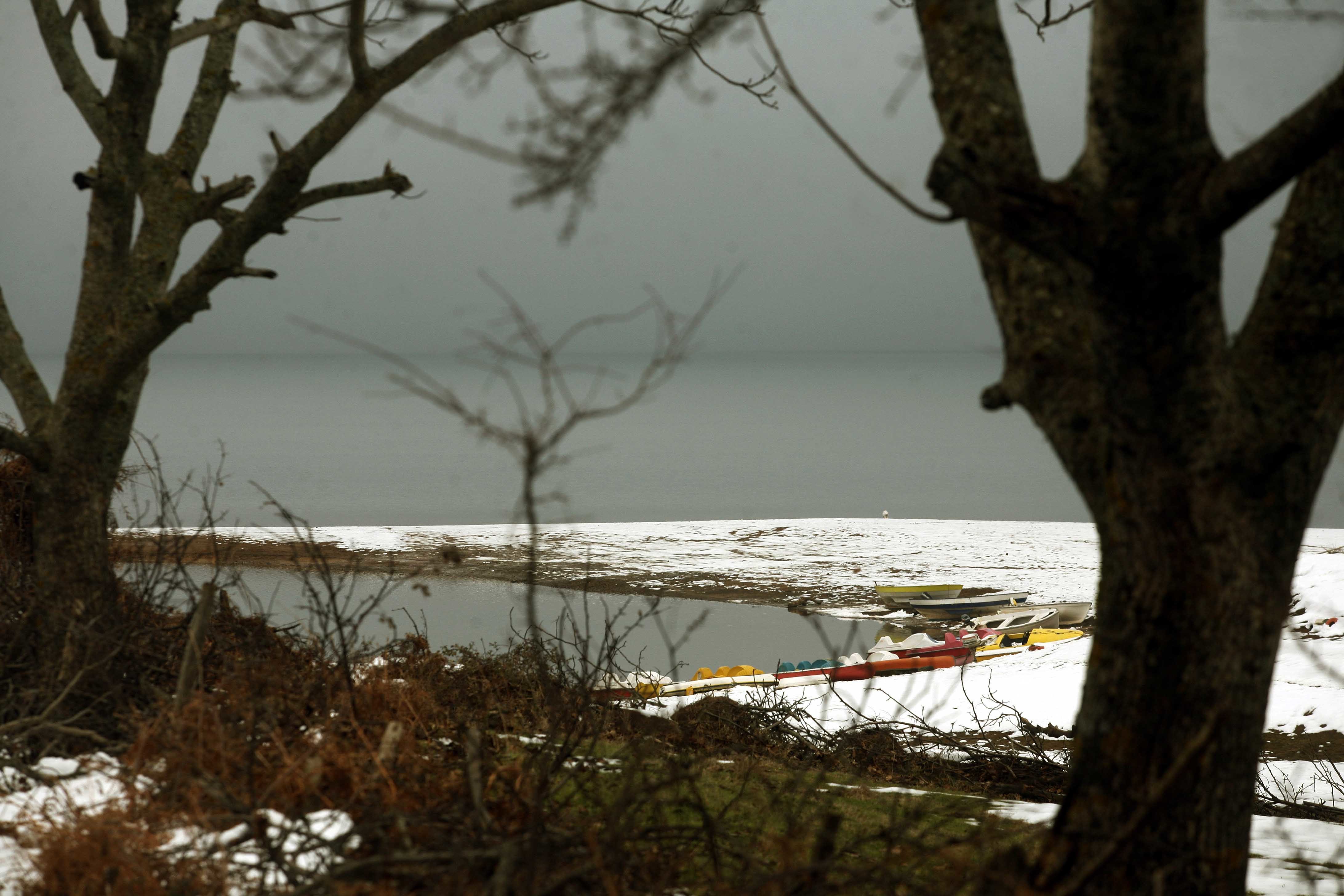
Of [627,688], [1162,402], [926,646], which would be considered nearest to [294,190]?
[1162,402]

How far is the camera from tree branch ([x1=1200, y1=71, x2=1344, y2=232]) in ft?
7.22

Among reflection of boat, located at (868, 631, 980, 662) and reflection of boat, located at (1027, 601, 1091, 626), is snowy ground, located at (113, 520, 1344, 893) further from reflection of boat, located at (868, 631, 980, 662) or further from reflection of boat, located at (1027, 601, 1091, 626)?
reflection of boat, located at (1027, 601, 1091, 626)

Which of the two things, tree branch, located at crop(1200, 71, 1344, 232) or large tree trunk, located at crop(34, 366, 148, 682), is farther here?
large tree trunk, located at crop(34, 366, 148, 682)

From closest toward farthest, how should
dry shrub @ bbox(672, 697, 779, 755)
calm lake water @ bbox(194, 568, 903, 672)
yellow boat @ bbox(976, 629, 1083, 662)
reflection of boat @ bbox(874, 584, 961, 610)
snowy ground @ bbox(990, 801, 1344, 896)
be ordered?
1. snowy ground @ bbox(990, 801, 1344, 896)
2. dry shrub @ bbox(672, 697, 779, 755)
3. yellow boat @ bbox(976, 629, 1083, 662)
4. calm lake water @ bbox(194, 568, 903, 672)
5. reflection of boat @ bbox(874, 584, 961, 610)

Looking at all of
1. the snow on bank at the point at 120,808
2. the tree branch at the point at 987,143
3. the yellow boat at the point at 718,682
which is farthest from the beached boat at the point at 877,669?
the tree branch at the point at 987,143

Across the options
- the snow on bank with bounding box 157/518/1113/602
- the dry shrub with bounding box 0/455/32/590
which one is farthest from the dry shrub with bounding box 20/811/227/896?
the snow on bank with bounding box 157/518/1113/602

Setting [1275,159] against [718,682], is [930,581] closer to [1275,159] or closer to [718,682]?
[718,682]

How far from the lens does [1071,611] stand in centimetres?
2069

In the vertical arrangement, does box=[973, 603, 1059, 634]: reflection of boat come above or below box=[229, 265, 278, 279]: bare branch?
below

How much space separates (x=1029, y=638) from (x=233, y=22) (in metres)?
16.4

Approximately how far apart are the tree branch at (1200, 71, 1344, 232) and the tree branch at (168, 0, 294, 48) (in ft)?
15.0

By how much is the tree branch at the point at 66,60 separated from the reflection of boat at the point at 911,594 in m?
19.4

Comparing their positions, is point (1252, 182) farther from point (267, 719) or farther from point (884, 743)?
point (884, 743)

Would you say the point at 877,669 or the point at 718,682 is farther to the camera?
the point at 877,669
